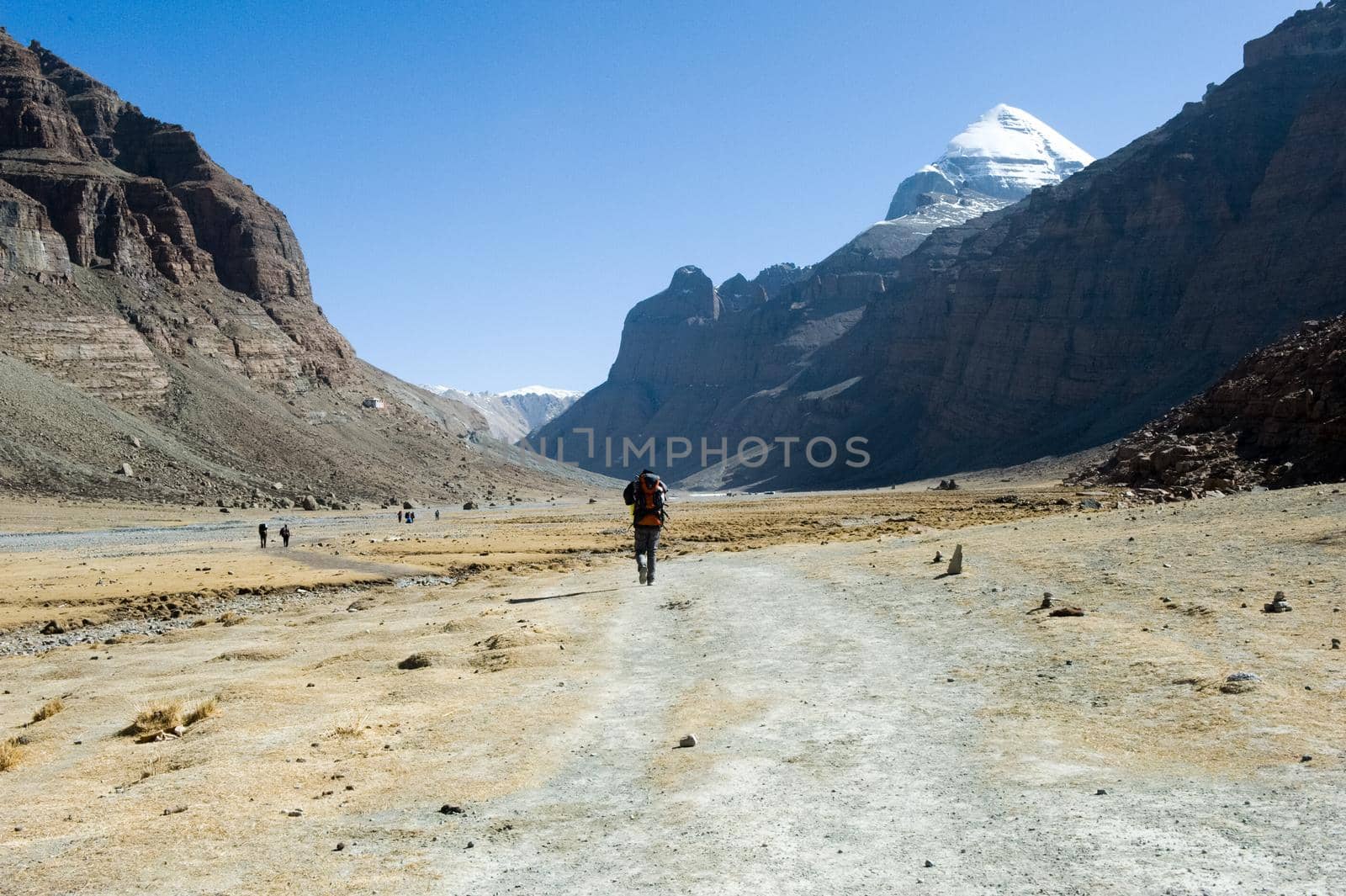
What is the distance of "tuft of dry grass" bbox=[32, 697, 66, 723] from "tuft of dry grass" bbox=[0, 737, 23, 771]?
1584 millimetres

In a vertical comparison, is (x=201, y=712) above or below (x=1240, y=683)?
below

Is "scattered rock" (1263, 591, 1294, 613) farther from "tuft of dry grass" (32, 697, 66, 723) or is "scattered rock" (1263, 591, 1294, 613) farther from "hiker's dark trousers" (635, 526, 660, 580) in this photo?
"tuft of dry grass" (32, 697, 66, 723)

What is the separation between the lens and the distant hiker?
69.6ft

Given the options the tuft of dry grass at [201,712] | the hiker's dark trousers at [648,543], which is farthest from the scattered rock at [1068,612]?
the tuft of dry grass at [201,712]

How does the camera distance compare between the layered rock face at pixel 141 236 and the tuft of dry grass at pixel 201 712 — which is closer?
the tuft of dry grass at pixel 201 712

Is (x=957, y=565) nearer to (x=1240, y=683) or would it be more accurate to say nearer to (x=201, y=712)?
(x=1240, y=683)

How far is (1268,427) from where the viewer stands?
3534 cm

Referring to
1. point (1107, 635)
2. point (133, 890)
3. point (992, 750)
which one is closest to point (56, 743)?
point (133, 890)

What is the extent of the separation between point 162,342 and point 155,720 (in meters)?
114

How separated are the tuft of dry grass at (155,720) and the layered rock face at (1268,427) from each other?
31326mm

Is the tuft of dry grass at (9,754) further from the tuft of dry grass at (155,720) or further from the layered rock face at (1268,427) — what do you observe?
the layered rock face at (1268,427)

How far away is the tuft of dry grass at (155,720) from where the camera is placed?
10797mm

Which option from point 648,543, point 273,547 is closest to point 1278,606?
point 648,543

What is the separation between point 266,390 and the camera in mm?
123812
